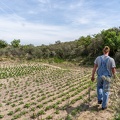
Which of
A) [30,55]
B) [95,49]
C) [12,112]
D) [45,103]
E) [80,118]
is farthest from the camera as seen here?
[30,55]

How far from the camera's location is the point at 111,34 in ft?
114

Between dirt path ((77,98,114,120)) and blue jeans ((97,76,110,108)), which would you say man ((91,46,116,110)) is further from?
dirt path ((77,98,114,120))

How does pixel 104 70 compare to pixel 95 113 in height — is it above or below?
above

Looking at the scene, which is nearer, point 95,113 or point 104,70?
point 95,113

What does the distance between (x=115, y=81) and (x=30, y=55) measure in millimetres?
38063

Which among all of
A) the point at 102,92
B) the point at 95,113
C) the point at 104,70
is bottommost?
the point at 95,113

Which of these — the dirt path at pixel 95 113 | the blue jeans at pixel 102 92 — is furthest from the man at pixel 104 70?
the dirt path at pixel 95 113

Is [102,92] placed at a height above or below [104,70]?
below

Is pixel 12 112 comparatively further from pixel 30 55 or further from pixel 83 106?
pixel 30 55

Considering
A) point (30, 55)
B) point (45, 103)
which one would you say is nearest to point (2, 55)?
point (30, 55)

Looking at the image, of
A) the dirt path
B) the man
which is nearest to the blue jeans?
the man

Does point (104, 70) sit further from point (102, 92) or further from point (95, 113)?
point (95, 113)

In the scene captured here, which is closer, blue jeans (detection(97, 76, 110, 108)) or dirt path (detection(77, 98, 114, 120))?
dirt path (detection(77, 98, 114, 120))

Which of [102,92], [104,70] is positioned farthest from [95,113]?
[104,70]
